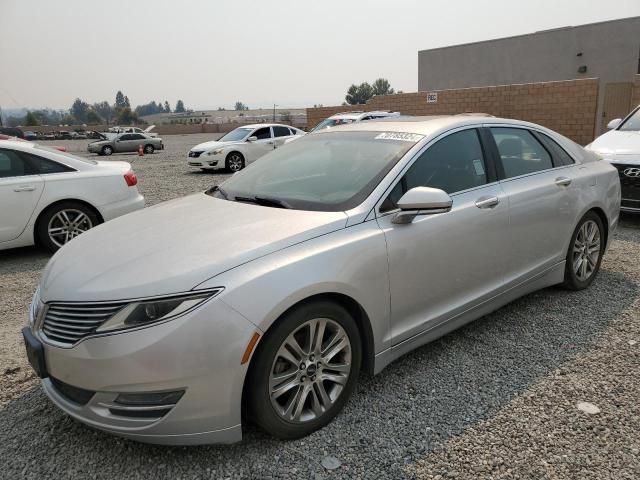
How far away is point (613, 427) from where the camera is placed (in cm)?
271

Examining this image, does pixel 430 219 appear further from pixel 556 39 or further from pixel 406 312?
pixel 556 39

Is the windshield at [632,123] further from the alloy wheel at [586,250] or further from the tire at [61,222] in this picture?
the tire at [61,222]

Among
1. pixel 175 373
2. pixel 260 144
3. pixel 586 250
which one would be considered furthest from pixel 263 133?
pixel 175 373

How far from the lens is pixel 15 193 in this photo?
593cm

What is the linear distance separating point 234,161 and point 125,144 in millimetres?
17996

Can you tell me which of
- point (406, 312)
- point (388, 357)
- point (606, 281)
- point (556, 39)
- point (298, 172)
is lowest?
point (606, 281)

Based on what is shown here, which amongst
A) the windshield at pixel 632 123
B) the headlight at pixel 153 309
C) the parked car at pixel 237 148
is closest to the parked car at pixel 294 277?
the headlight at pixel 153 309

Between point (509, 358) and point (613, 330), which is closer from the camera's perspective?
point (509, 358)

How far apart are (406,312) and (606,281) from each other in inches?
113

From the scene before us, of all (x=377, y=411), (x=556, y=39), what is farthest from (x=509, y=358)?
(x=556, y=39)

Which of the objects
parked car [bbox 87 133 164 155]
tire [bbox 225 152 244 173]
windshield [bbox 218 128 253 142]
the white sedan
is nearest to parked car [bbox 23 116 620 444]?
the white sedan

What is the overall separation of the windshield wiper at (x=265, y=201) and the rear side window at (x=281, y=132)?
13.9 m

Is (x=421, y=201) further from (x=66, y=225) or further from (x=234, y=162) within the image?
(x=234, y=162)

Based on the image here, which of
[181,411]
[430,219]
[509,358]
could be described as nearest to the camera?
[181,411]
